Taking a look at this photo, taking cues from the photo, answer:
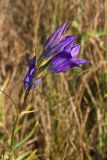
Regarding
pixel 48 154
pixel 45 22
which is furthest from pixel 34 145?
pixel 45 22

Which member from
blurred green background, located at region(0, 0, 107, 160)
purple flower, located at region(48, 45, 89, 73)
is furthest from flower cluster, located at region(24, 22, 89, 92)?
blurred green background, located at region(0, 0, 107, 160)

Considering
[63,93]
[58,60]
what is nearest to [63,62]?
[58,60]

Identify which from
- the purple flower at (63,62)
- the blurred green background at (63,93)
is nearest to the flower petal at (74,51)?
the purple flower at (63,62)

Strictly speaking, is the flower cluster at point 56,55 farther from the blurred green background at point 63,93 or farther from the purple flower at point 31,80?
the blurred green background at point 63,93

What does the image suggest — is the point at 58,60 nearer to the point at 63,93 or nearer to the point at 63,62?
the point at 63,62

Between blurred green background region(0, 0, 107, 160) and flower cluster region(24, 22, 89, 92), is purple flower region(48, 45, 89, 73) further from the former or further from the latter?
blurred green background region(0, 0, 107, 160)

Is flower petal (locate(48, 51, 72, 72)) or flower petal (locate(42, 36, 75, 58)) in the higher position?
flower petal (locate(42, 36, 75, 58))

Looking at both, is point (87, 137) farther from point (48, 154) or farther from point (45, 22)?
point (45, 22)

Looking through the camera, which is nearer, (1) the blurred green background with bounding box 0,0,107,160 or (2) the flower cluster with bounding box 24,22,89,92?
(2) the flower cluster with bounding box 24,22,89,92
